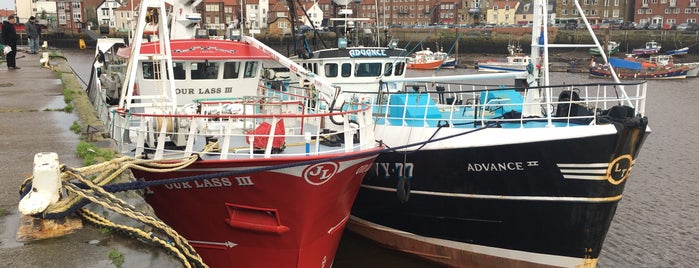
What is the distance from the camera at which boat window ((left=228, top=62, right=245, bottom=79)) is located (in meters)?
13.4

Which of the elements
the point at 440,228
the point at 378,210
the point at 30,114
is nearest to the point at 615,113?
the point at 440,228

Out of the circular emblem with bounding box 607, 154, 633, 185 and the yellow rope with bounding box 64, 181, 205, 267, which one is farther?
the circular emblem with bounding box 607, 154, 633, 185

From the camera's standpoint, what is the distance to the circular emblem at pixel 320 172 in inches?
372

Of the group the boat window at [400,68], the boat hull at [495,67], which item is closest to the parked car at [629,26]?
the boat hull at [495,67]

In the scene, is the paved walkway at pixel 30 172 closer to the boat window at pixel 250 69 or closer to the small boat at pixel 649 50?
→ the boat window at pixel 250 69

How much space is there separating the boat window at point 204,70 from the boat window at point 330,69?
4.30 m

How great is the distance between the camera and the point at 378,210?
13766mm

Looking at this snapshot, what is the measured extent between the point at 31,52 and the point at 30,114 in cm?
2420

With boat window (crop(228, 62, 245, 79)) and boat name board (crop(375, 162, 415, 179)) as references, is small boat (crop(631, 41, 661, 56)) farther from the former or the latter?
boat window (crop(228, 62, 245, 79))

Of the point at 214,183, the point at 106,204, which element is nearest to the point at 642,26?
the point at 214,183

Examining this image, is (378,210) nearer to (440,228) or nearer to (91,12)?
(440,228)

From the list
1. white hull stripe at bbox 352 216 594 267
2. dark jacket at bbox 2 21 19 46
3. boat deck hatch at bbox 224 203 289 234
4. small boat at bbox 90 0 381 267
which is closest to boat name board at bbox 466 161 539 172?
white hull stripe at bbox 352 216 594 267

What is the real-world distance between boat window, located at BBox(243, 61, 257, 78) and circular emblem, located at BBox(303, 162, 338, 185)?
4844 mm

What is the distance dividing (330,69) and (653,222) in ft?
32.0
